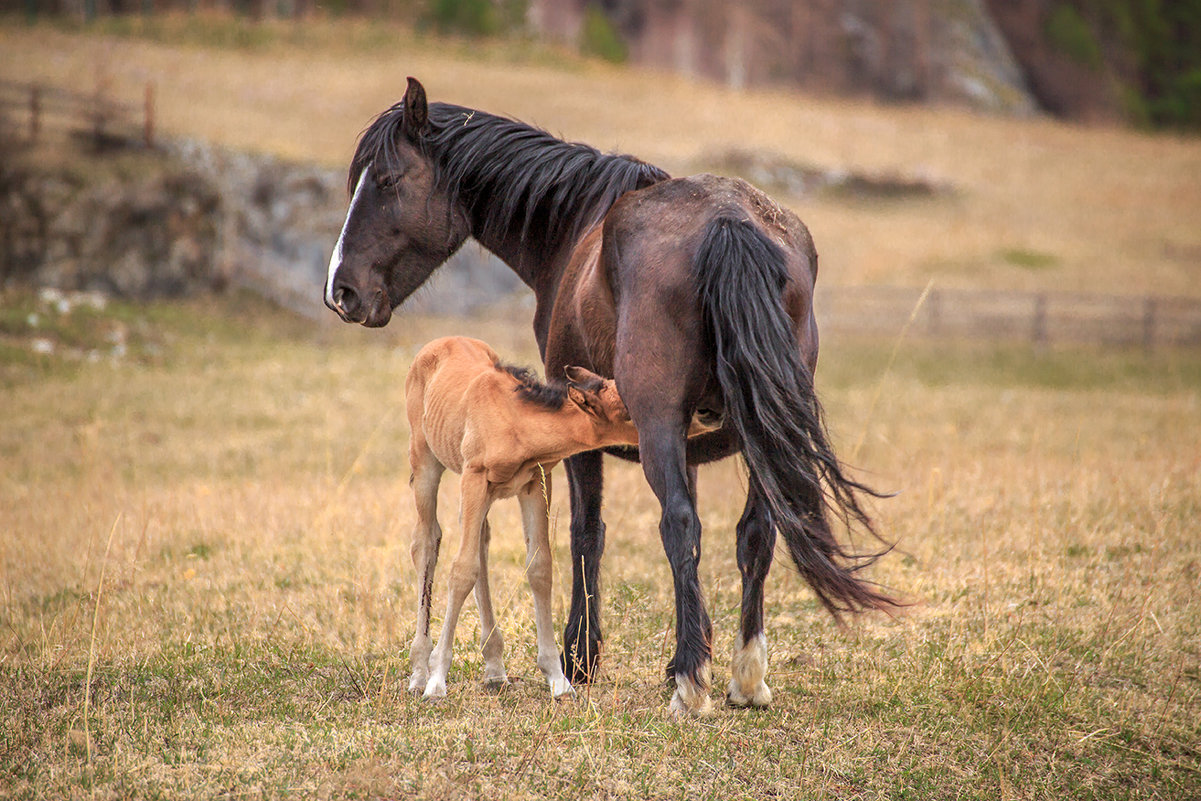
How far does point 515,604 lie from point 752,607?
1.99m

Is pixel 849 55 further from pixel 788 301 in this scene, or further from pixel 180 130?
pixel 788 301

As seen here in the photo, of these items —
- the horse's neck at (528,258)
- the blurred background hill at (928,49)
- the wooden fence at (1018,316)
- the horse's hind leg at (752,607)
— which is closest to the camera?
the horse's hind leg at (752,607)

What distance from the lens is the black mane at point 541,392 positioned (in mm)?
4117

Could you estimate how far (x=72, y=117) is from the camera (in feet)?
72.1

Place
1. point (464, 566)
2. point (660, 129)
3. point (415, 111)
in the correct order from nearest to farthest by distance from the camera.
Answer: point (464, 566) → point (415, 111) → point (660, 129)

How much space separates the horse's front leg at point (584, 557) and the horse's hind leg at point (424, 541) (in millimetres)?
657

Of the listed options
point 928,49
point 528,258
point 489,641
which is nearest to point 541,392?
point 489,641

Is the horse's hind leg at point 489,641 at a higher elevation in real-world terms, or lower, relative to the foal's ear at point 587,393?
lower

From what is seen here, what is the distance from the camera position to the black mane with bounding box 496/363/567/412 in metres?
4.12

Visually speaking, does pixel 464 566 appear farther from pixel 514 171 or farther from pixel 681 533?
pixel 514 171

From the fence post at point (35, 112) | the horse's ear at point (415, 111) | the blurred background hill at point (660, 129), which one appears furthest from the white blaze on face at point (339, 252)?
the fence post at point (35, 112)

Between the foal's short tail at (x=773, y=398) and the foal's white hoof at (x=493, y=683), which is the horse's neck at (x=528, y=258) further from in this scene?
the foal's white hoof at (x=493, y=683)

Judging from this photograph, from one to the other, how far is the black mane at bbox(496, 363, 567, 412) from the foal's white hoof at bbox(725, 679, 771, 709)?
4.99 ft

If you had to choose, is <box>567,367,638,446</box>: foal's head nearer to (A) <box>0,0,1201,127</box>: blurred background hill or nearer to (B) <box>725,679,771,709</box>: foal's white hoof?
(B) <box>725,679,771,709</box>: foal's white hoof
